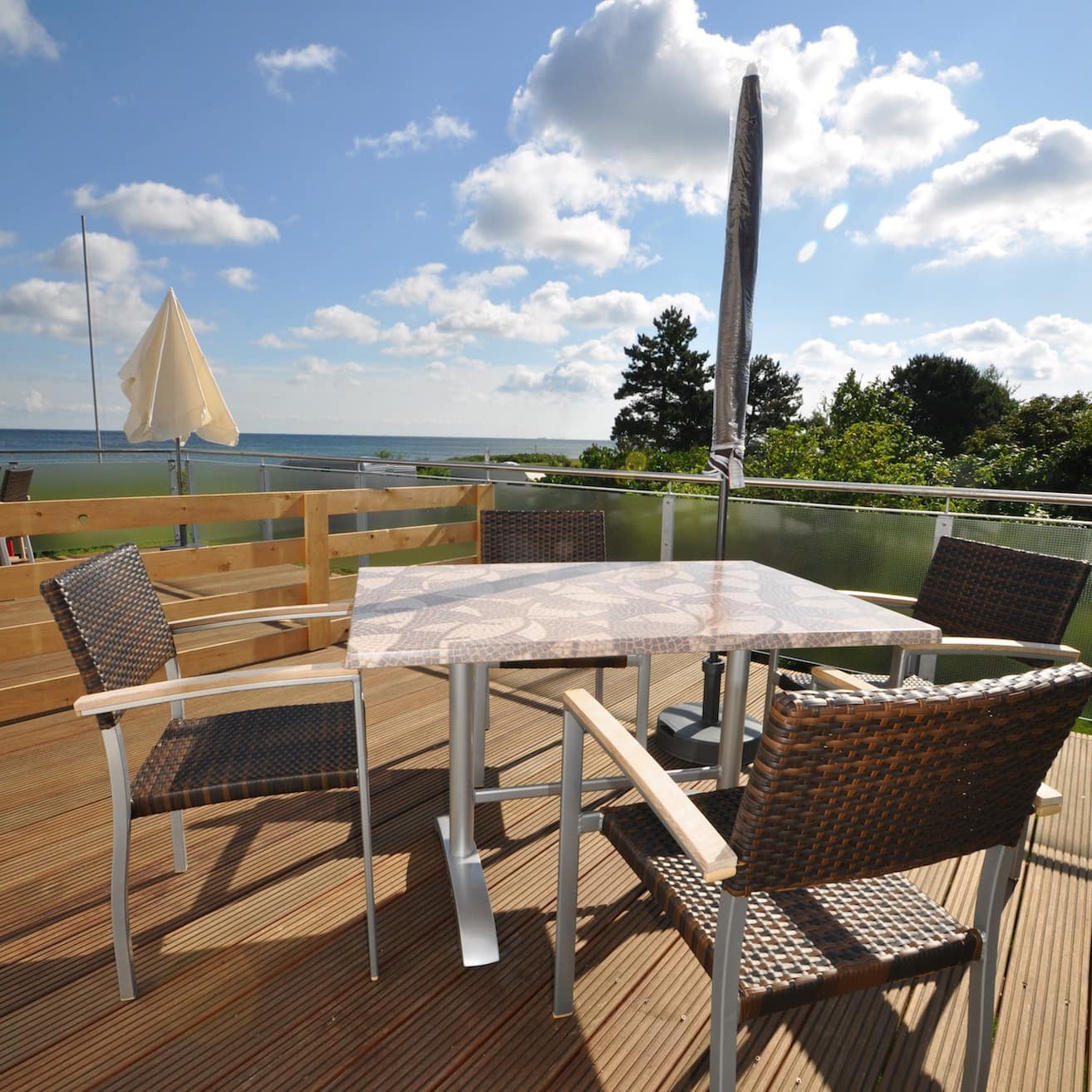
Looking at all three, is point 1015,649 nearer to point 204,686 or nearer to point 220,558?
point 204,686

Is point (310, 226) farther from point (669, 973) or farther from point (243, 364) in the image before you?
point (669, 973)

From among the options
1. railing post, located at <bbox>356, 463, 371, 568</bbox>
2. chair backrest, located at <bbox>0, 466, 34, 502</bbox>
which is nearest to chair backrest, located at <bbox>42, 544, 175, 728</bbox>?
railing post, located at <bbox>356, 463, 371, 568</bbox>

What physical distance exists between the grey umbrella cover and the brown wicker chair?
0.76 m

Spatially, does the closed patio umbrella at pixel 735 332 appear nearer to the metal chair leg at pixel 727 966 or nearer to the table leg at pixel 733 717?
the table leg at pixel 733 717

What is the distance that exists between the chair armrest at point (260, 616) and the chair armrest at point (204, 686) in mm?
392

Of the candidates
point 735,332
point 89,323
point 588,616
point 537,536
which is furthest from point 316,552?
point 89,323

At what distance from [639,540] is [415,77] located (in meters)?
7.03

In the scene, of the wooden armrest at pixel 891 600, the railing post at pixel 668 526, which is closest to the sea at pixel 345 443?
the railing post at pixel 668 526

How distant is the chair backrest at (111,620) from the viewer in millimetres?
1332

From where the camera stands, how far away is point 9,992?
144 centimetres

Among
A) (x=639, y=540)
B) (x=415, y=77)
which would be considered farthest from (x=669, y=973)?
(x=415, y=77)

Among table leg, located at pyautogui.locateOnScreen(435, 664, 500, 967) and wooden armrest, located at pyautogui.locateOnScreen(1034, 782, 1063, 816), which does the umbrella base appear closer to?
wooden armrest, located at pyautogui.locateOnScreen(1034, 782, 1063, 816)

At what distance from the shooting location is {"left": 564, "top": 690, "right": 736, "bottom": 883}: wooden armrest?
0.84 metres

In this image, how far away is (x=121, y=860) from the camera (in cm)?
135
